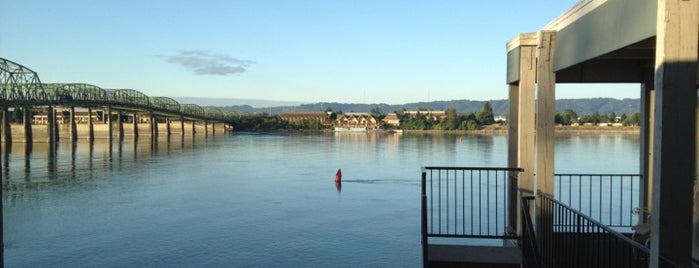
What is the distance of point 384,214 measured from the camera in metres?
29.7

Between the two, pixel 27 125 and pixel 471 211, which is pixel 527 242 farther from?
pixel 27 125

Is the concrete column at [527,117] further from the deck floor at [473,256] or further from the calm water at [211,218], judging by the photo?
the calm water at [211,218]

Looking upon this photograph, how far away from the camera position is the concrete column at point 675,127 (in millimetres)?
4383

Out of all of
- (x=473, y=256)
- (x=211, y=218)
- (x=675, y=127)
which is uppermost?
(x=675, y=127)

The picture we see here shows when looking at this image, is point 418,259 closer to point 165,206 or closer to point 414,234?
point 414,234

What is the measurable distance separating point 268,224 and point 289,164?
123ft

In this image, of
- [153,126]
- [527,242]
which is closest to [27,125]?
[153,126]

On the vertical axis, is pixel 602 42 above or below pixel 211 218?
above

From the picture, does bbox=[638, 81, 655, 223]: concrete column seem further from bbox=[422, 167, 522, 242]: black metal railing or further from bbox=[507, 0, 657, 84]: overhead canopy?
bbox=[422, 167, 522, 242]: black metal railing

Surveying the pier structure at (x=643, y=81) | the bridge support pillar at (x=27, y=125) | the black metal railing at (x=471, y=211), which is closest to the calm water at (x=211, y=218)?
the black metal railing at (x=471, y=211)

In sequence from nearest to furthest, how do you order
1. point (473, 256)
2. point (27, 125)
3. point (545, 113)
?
point (545, 113) → point (473, 256) → point (27, 125)

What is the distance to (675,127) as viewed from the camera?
447 centimetres

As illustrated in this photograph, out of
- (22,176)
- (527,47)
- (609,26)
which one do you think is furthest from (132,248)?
(22,176)

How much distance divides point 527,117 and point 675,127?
514 centimetres
